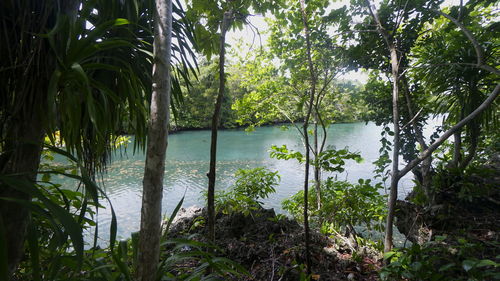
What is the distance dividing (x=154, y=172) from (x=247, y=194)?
5.68ft

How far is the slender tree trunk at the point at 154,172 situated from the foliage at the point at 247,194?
1.43 metres

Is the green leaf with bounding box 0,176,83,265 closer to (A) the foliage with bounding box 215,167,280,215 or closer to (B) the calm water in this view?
(A) the foliage with bounding box 215,167,280,215

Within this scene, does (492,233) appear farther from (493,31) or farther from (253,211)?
(253,211)

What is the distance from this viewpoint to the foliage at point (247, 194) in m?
2.22

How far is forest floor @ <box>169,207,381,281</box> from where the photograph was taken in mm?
1594

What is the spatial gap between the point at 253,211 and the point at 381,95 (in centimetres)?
179

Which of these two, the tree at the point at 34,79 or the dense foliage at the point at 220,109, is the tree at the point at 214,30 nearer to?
the dense foliage at the point at 220,109

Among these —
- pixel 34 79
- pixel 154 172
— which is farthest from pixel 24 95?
pixel 154 172

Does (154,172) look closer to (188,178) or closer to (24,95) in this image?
(24,95)

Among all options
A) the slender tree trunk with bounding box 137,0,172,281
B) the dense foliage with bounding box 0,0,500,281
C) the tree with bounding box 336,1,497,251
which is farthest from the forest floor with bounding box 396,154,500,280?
Result: the slender tree trunk with bounding box 137,0,172,281

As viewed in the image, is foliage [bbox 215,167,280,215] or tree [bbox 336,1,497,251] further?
foliage [bbox 215,167,280,215]

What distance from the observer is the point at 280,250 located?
1.83 meters

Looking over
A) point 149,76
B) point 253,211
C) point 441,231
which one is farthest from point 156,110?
point 441,231

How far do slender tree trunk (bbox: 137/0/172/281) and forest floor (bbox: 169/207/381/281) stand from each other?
0.70m
